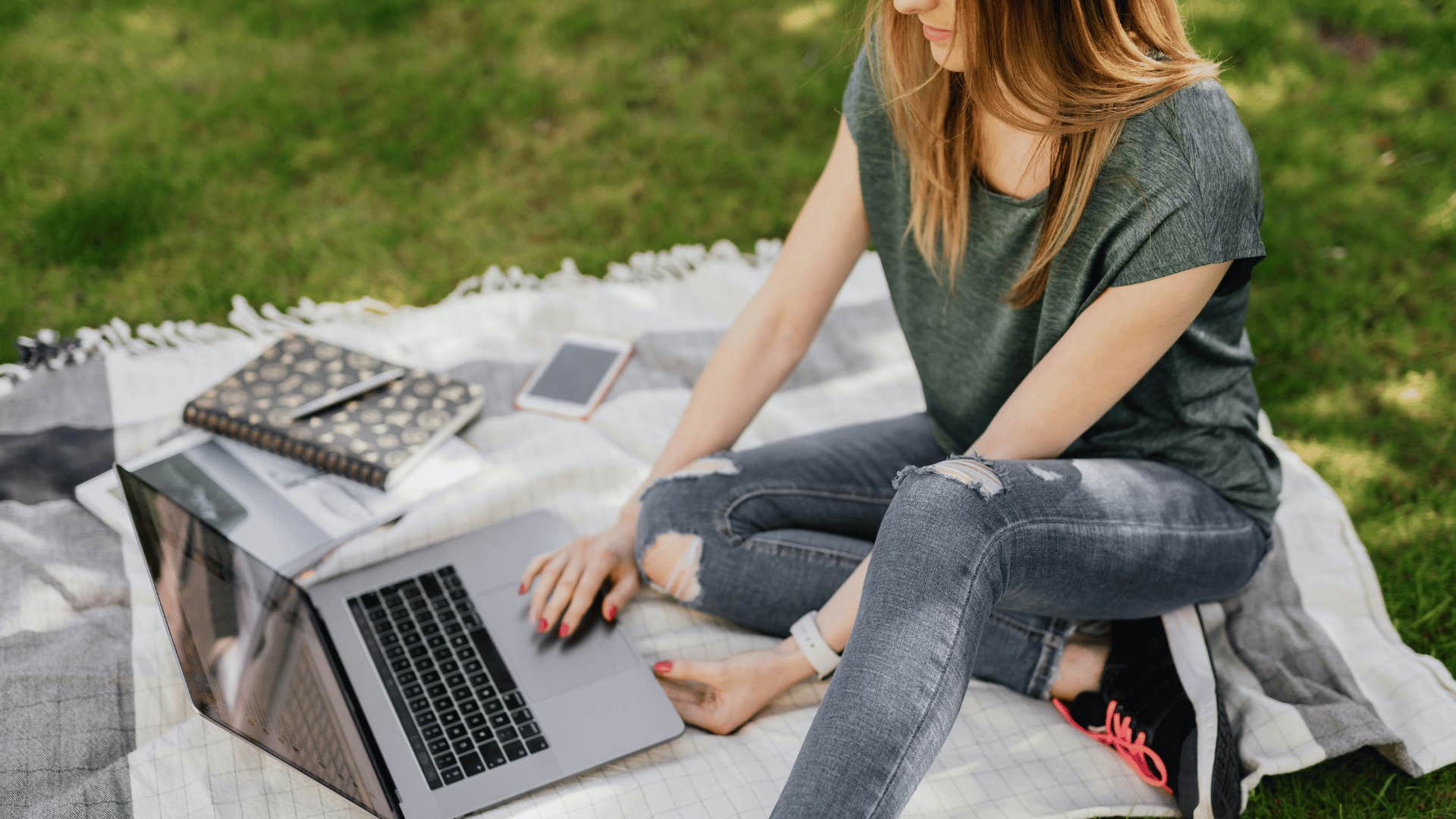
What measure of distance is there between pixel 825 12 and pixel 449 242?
1567 mm

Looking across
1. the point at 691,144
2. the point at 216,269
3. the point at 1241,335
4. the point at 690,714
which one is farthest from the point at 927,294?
the point at 216,269

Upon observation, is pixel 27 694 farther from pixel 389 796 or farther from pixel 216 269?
pixel 216 269

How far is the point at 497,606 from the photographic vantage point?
1688 millimetres

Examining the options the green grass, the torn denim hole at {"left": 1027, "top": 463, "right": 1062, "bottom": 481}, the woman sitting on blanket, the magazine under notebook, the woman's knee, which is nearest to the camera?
the woman sitting on blanket

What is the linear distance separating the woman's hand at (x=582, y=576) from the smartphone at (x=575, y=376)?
Answer: 20.3 inches

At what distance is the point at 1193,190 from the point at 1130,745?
807 mm

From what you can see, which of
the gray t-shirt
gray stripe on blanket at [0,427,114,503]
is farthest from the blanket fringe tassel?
the gray t-shirt

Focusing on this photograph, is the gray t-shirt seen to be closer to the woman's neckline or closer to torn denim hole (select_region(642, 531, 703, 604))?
the woman's neckline

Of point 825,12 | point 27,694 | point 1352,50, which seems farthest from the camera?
point 825,12

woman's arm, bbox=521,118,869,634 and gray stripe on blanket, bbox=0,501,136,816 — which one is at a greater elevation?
woman's arm, bbox=521,118,869,634

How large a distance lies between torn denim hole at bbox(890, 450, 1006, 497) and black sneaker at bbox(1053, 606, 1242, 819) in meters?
0.49

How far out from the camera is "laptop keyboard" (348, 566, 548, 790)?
1486mm

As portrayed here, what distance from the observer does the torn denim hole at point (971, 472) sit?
129cm

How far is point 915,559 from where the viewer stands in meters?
1.22
